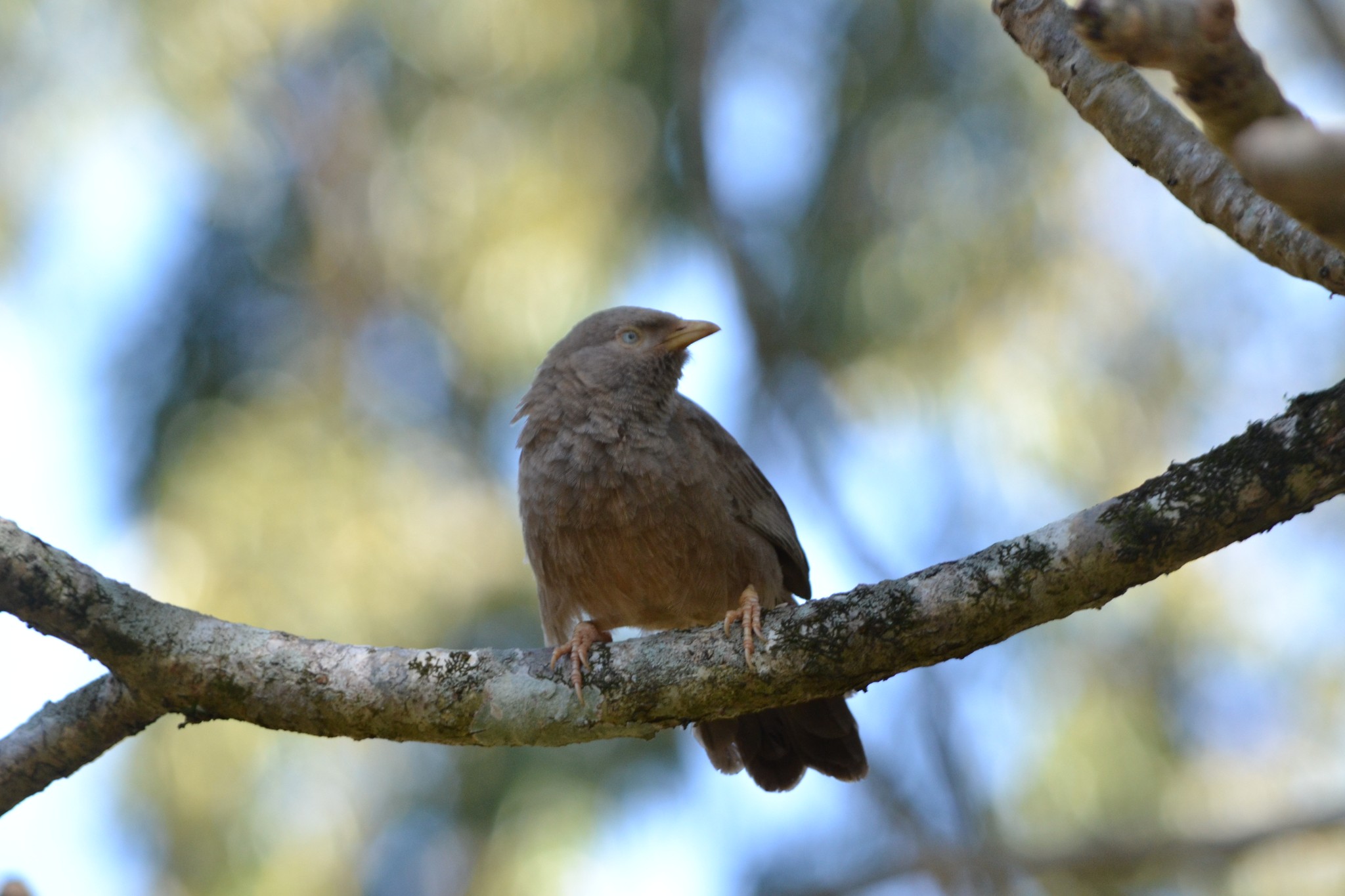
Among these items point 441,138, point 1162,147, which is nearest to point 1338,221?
point 1162,147

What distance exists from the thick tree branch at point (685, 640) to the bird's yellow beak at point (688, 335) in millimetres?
1672

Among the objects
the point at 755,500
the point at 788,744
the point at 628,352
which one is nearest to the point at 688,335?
the point at 628,352

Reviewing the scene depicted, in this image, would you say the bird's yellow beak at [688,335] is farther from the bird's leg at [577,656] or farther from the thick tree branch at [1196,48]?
the thick tree branch at [1196,48]

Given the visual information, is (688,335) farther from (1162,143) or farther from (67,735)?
(67,735)

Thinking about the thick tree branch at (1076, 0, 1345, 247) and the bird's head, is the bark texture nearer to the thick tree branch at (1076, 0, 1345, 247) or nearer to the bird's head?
the thick tree branch at (1076, 0, 1345, 247)

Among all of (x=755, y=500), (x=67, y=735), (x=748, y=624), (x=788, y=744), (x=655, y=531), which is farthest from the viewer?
(x=755, y=500)

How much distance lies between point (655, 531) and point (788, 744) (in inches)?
38.1

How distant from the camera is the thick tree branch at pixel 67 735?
10.6ft

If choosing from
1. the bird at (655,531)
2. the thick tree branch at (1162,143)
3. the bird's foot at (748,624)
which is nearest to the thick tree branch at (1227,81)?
the thick tree branch at (1162,143)

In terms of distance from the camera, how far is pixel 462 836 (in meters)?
6.93

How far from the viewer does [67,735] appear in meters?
3.27

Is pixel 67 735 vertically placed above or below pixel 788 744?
below

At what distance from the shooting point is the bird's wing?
15.0 feet

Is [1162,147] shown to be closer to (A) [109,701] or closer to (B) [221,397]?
(A) [109,701]
